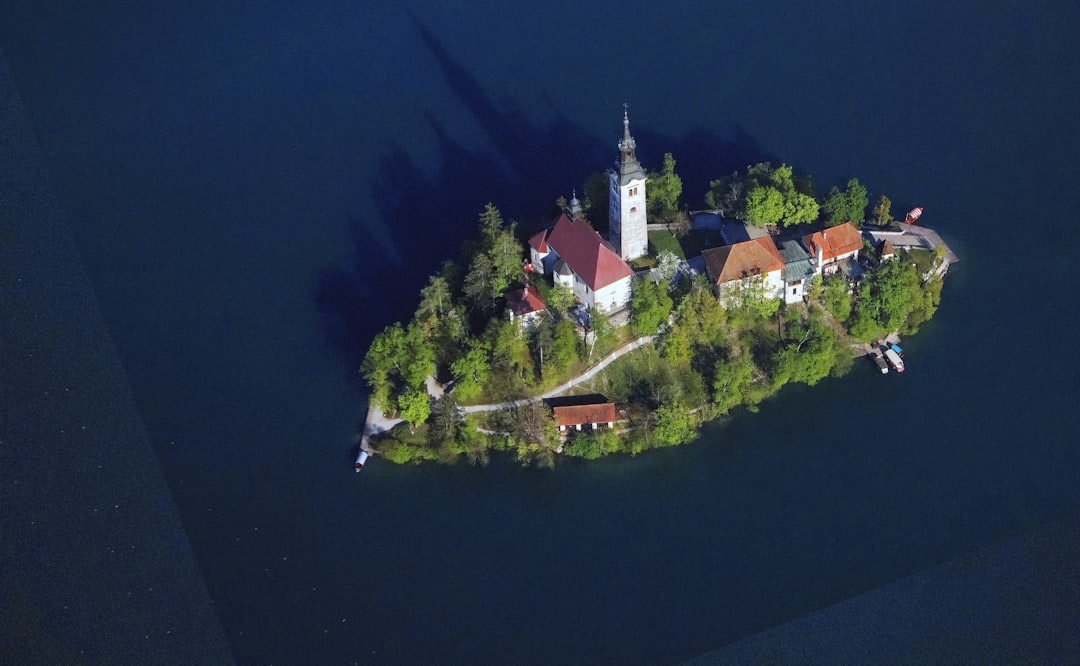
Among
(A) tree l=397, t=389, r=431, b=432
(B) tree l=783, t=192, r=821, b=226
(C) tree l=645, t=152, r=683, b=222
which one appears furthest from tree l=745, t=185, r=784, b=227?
(A) tree l=397, t=389, r=431, b=432

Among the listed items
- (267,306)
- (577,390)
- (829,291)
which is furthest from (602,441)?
(267,306)

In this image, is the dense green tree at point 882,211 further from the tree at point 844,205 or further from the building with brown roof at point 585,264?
the building with brown roof at point 585,264

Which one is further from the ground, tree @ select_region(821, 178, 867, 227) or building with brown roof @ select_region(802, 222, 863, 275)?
tree @ select_region(821, 178, 867, 227)

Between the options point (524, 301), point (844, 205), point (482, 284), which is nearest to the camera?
point (482, 284)

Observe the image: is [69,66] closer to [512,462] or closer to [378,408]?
[378,408]

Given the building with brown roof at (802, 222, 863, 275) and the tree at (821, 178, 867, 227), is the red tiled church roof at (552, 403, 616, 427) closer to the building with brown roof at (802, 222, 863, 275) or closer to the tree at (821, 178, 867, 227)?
the building with brown roof at (802, 222, 863, 275)

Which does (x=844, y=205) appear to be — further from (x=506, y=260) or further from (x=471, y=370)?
(x=471, y=370)

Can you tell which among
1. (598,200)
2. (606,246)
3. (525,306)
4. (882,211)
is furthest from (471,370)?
(882,211)
